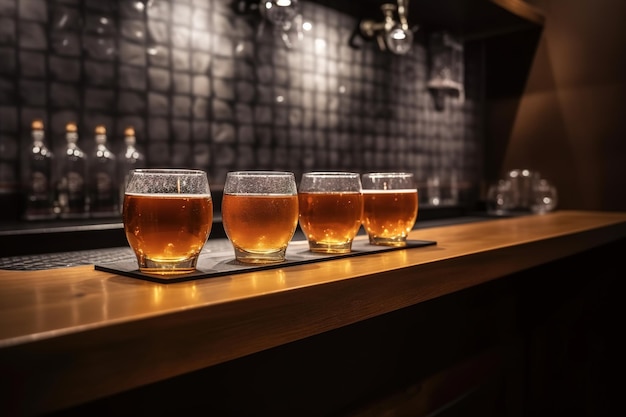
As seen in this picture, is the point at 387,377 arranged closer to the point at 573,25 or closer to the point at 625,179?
the point at 625,179

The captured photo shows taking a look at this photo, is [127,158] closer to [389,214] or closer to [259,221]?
[389,214]

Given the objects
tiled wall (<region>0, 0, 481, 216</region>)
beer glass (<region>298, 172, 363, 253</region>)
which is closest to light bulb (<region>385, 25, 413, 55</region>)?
tiled wall (<region>0, 0, 481, 216</region>)

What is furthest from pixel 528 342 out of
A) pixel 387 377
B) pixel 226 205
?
pixel 226 205

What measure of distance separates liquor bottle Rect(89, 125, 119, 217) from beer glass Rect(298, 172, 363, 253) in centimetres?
116

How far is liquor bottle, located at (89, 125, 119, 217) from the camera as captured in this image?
83.1 inches

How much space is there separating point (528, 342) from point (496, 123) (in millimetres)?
1797

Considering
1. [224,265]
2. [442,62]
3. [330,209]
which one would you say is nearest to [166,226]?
[224,265]

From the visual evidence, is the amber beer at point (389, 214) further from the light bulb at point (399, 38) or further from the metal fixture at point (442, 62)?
the metal fixture at point (442, 62)

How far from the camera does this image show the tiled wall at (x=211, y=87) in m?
2.03

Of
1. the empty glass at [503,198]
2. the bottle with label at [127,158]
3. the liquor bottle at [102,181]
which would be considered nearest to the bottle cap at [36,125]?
the liquor bottle at [102,181]

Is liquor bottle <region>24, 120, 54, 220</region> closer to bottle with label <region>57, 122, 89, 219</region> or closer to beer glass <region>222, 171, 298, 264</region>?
bottle with label <region>57, 122, 89, 219</region>

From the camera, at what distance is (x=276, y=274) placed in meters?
0.87


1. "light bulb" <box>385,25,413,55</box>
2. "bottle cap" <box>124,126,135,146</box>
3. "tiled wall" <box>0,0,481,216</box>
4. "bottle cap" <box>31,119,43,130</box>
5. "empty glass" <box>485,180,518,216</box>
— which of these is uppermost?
"light bulb" <box>385,25,413,55</box>

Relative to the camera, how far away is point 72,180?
2.07 m
